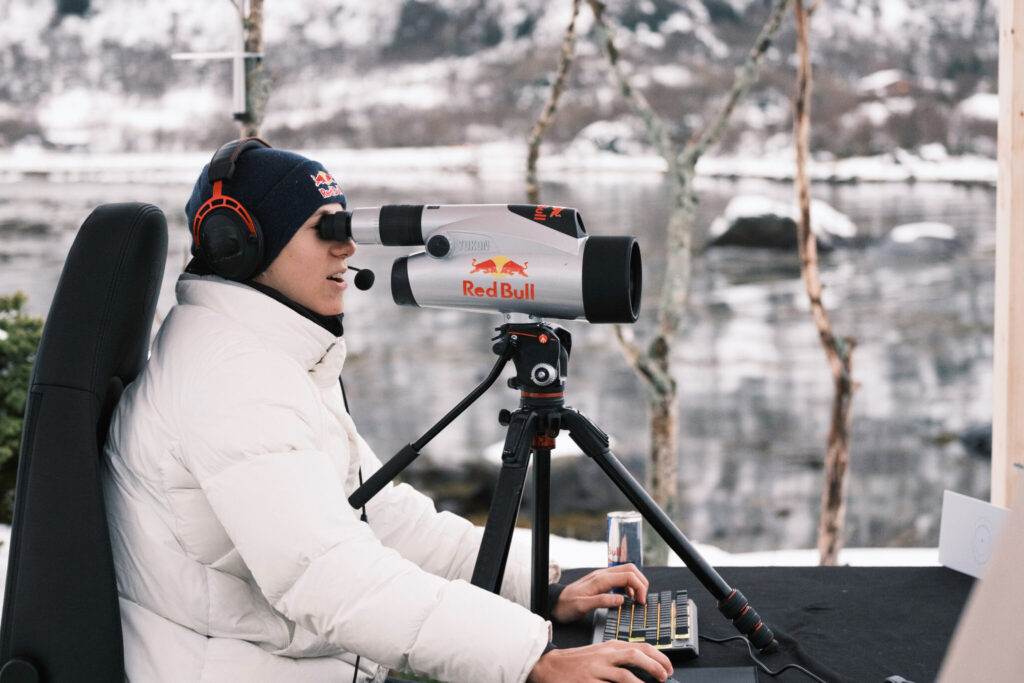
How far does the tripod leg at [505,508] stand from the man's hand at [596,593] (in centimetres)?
19

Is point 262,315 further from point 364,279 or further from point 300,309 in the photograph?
point 364,279

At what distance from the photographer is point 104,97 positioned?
3500 millimetres

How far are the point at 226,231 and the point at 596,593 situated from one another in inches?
26.4

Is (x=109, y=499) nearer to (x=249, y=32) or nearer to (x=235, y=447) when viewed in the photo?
(x=235, y=447)

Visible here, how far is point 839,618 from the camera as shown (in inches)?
53.5

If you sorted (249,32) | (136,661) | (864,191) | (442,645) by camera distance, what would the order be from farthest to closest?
1. (864,191)
2. (249,32)
3. (136,661)
4. (442,645)

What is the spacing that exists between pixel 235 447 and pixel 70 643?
0.95ft

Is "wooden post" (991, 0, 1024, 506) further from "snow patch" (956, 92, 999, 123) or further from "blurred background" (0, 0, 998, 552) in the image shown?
"snow patch" (956, 92, 999, 123)

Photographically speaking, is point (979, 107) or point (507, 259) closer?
point (507, 259)

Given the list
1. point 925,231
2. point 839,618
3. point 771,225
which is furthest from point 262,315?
point 925,231

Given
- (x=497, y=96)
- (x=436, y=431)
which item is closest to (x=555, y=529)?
(x=497, y=96)

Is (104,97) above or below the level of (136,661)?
above

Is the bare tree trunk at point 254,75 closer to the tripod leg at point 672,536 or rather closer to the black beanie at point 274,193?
the black beanie at point 274,193

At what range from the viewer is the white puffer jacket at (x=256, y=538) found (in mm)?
998
